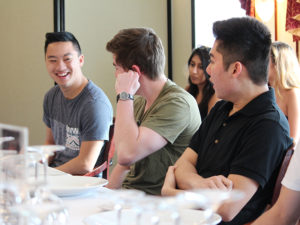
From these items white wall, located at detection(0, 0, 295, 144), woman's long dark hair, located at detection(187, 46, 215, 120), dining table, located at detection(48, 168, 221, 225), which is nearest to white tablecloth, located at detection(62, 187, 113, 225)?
dining table, located at detection(48, 168, 221, 225)

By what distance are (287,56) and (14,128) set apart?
282 centimetres

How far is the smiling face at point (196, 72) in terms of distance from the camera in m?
3.92

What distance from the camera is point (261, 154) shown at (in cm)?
141

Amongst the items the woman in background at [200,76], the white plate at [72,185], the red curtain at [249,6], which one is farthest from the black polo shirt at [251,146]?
the red curtain at [249,6]

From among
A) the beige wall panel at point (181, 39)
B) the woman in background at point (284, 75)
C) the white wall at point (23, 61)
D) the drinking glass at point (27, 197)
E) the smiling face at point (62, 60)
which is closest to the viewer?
the drinking glass at point (27, 197)

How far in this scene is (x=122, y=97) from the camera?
195cm

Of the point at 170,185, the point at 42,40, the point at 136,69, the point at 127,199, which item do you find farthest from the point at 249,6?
the point at 127,199

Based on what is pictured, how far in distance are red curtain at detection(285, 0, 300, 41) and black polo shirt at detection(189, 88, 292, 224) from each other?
7.37 ft

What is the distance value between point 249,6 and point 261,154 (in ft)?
9.95

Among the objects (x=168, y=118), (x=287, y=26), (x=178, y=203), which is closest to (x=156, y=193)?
(x=168, y=118)

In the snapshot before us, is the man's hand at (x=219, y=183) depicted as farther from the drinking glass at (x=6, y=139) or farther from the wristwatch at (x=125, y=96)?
the drinking glass at (x=6, y=139)

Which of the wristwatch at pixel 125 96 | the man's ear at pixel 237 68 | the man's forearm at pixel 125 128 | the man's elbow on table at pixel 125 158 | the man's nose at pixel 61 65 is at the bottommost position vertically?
the man's elbow on table at pixel 125 158

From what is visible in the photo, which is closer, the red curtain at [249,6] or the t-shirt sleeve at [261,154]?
the t-shirt sleeve at [261,154]

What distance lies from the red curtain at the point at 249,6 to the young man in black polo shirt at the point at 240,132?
264 centimetres
